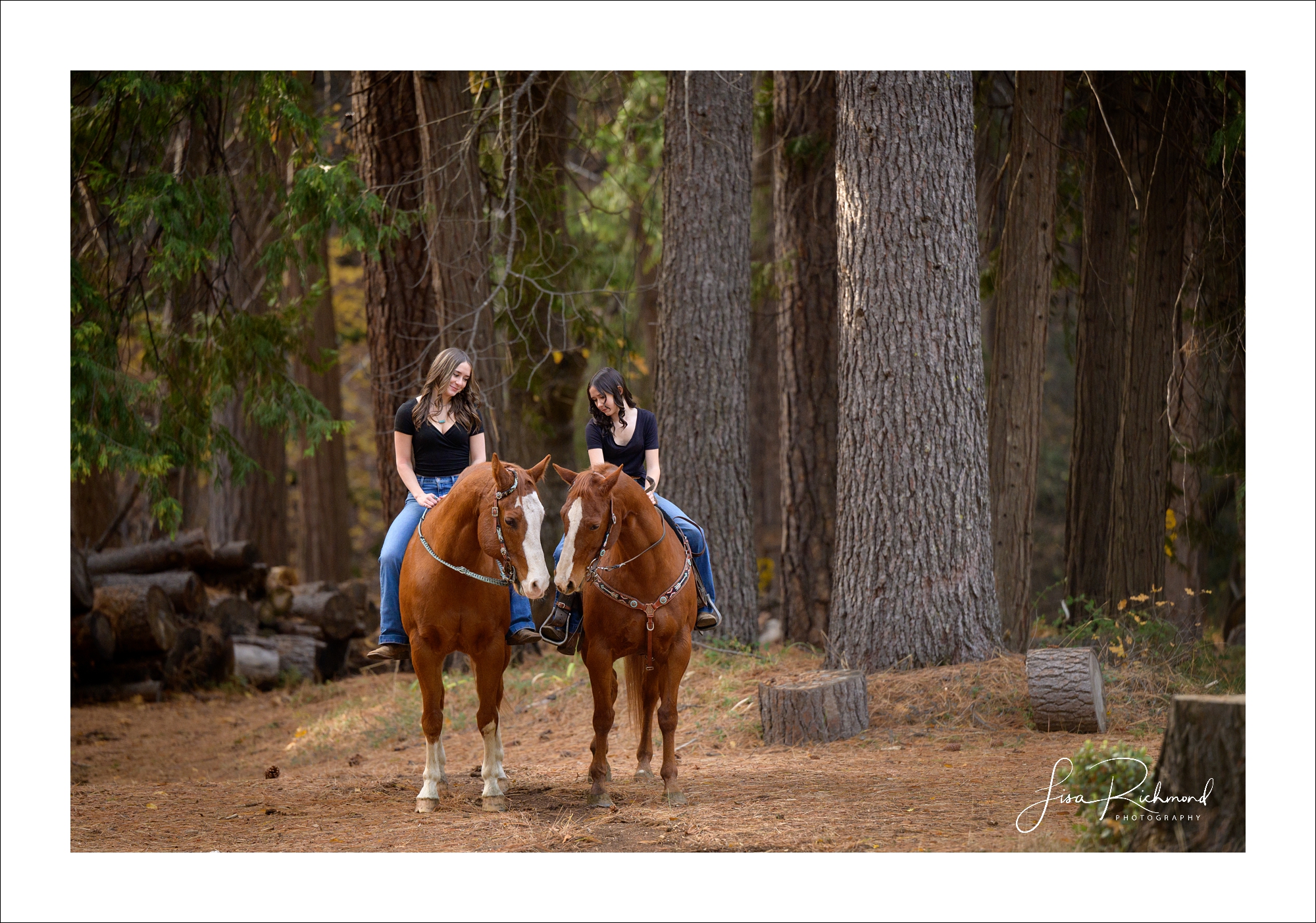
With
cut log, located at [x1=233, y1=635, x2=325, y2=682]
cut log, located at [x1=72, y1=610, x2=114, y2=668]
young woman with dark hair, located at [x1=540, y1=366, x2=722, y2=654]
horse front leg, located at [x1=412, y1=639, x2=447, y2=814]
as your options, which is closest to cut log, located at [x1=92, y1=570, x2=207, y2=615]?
cut log, located at [x1=233, y1=635, x2=325, y2=682]

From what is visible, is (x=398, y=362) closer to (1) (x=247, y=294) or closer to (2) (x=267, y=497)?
(1) (x=247, y=294)

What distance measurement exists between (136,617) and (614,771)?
658 centimetres

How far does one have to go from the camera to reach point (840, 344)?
26.1 feet

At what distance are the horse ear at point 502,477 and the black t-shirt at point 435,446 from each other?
1.18m

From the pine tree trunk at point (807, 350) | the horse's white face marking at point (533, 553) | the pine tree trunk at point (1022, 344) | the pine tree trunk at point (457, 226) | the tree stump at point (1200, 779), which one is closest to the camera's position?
the tree stump at point (1200, 779)

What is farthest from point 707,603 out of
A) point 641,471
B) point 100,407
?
point 100,407

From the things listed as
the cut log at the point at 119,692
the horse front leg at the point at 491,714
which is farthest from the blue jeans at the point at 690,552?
the cut log at the point at 119,692

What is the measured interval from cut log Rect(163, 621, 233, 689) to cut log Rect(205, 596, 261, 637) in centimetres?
14

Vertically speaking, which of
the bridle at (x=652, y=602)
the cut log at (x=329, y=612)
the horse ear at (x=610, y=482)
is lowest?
the cut log at (x=329, y=612)

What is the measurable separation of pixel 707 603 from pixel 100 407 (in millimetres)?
4534

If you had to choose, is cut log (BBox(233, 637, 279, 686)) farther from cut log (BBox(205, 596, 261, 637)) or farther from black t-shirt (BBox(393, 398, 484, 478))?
black t-shirt (BBox(393, 398, 484, 478))

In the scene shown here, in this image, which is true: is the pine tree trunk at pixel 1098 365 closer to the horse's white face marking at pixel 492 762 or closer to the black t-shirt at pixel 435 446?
the horse's white face marking at pixel 492 762

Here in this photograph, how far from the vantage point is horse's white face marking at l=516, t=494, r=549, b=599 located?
500 centimetres

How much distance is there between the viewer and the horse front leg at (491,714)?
19.7 feet
